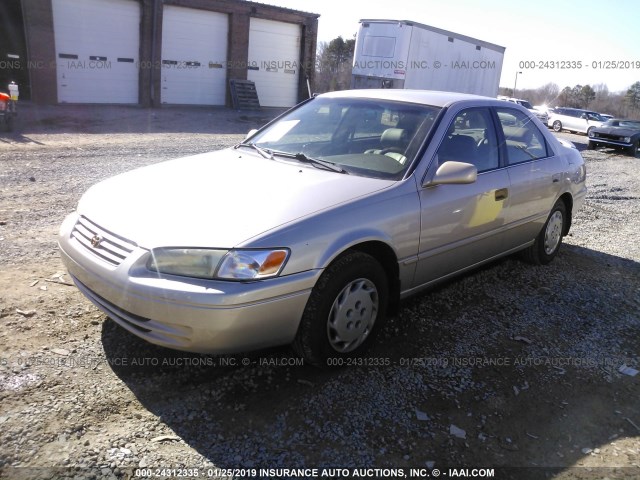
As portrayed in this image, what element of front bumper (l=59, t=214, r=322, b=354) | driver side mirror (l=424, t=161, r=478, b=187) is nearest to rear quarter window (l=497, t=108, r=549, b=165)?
driver side mirror (l=424, t=161, r=478, b=187)

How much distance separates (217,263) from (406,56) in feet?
56.1

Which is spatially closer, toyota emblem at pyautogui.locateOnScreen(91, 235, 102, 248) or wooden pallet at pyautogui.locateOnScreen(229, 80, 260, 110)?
toyota emblem at pyautogui.locateOnScreen(91, 235, 102, 248)

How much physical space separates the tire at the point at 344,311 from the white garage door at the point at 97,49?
17757 millimetres

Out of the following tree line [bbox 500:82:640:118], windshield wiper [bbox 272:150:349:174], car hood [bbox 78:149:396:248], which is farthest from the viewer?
tree line [bbox 500:82:640:118]

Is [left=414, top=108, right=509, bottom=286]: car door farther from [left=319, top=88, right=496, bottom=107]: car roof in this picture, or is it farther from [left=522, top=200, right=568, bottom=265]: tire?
[left=522, top=200, right=568, bottom=265]: tire

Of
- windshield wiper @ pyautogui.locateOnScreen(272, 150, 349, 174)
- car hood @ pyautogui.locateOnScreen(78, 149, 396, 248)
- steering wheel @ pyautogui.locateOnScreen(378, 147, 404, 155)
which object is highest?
steering wheel @ pyautogui.locateOnScreen(378, 147, 404, 155)

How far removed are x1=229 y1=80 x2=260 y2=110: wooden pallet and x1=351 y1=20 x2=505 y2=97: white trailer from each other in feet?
16.3

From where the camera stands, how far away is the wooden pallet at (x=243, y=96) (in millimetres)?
22406

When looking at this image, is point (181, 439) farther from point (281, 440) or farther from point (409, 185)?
point (409, 185)

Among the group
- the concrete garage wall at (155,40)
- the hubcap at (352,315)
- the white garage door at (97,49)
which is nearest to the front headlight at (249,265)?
the hubcap at (352,315)

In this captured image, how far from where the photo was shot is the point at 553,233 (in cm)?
554

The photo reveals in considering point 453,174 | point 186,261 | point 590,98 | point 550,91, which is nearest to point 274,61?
point 453,174

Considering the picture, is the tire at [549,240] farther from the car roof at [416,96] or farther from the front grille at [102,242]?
the front grille at [102,242]

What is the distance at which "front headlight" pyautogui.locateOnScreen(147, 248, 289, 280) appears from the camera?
2.75 m
